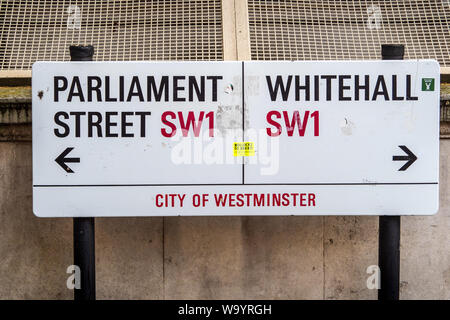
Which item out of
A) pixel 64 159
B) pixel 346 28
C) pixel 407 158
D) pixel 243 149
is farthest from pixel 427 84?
pixel 64 159

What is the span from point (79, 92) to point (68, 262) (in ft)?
4.31

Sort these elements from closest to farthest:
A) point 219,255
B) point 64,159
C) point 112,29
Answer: point 64,159 → point 219,255 → point 112,29

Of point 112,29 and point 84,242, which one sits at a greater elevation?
point 112,29

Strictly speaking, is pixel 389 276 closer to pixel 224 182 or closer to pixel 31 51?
pixel 224 182

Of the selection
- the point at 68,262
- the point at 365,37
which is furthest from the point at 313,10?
the point at 68,262

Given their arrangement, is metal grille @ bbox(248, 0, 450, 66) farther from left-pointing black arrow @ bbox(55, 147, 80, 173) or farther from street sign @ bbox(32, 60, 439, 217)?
left-pointing black arrow @ bbox(55, 147, 80, 173)

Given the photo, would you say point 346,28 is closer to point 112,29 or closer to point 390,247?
point 112,29

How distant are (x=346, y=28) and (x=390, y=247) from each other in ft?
6.15

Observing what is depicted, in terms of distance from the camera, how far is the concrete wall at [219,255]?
13.4 ft

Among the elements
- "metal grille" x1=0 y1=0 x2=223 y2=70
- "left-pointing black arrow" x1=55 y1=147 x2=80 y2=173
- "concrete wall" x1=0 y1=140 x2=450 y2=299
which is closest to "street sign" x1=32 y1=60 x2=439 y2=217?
"left-pointing black arrow" x1=55 y1=147 x2=80 y2=173

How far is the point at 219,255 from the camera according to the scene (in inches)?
161

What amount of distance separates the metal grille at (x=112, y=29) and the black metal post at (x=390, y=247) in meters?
1.34

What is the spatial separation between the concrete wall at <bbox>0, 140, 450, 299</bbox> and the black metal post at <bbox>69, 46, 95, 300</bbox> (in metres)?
0.65

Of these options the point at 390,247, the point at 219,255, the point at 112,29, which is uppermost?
the point at 112,29
